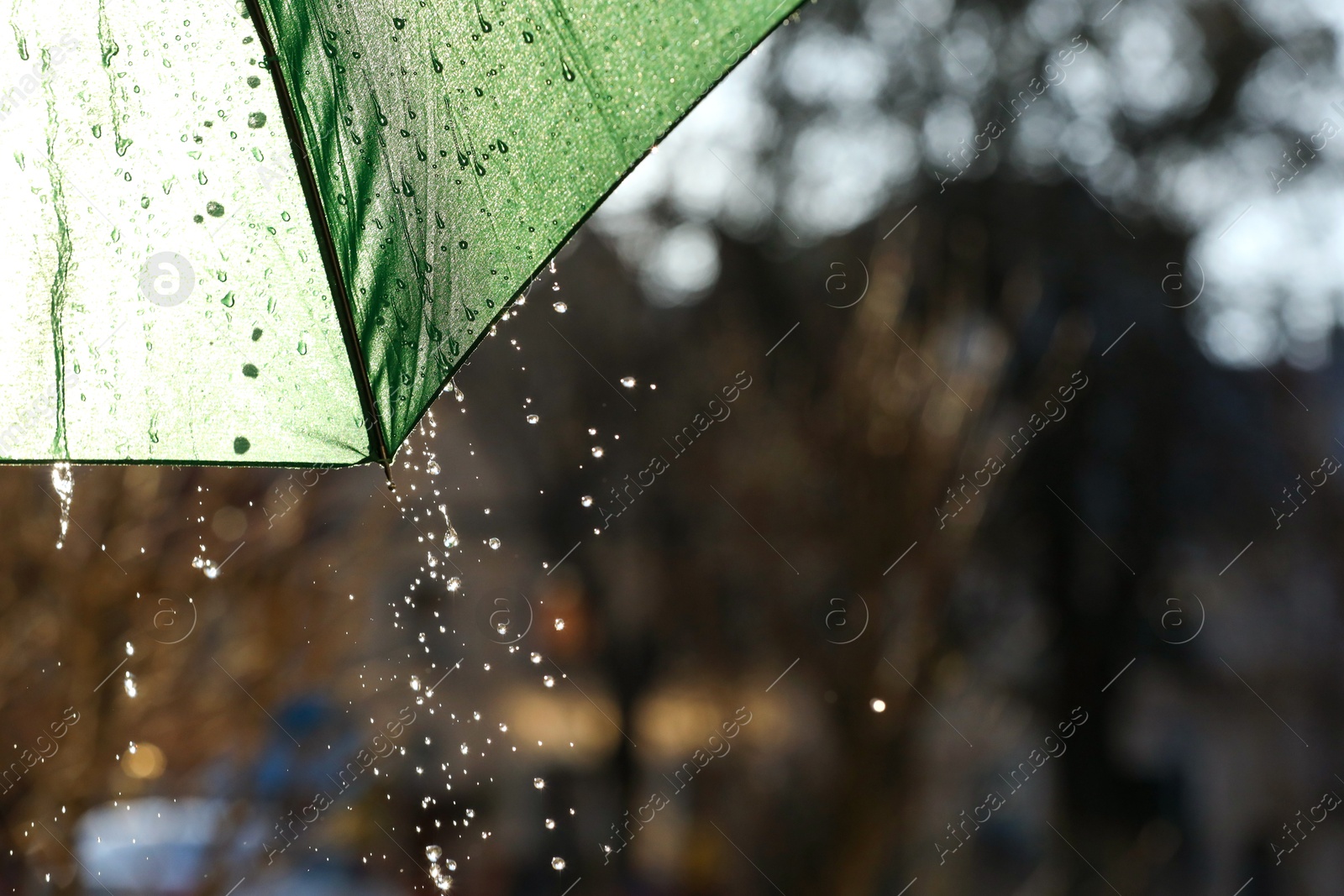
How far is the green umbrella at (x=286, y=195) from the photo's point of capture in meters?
0.93

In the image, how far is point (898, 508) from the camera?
791cm

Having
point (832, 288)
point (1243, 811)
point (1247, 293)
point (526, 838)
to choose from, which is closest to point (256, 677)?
point (832, 288)

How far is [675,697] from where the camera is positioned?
1141 centimetres
